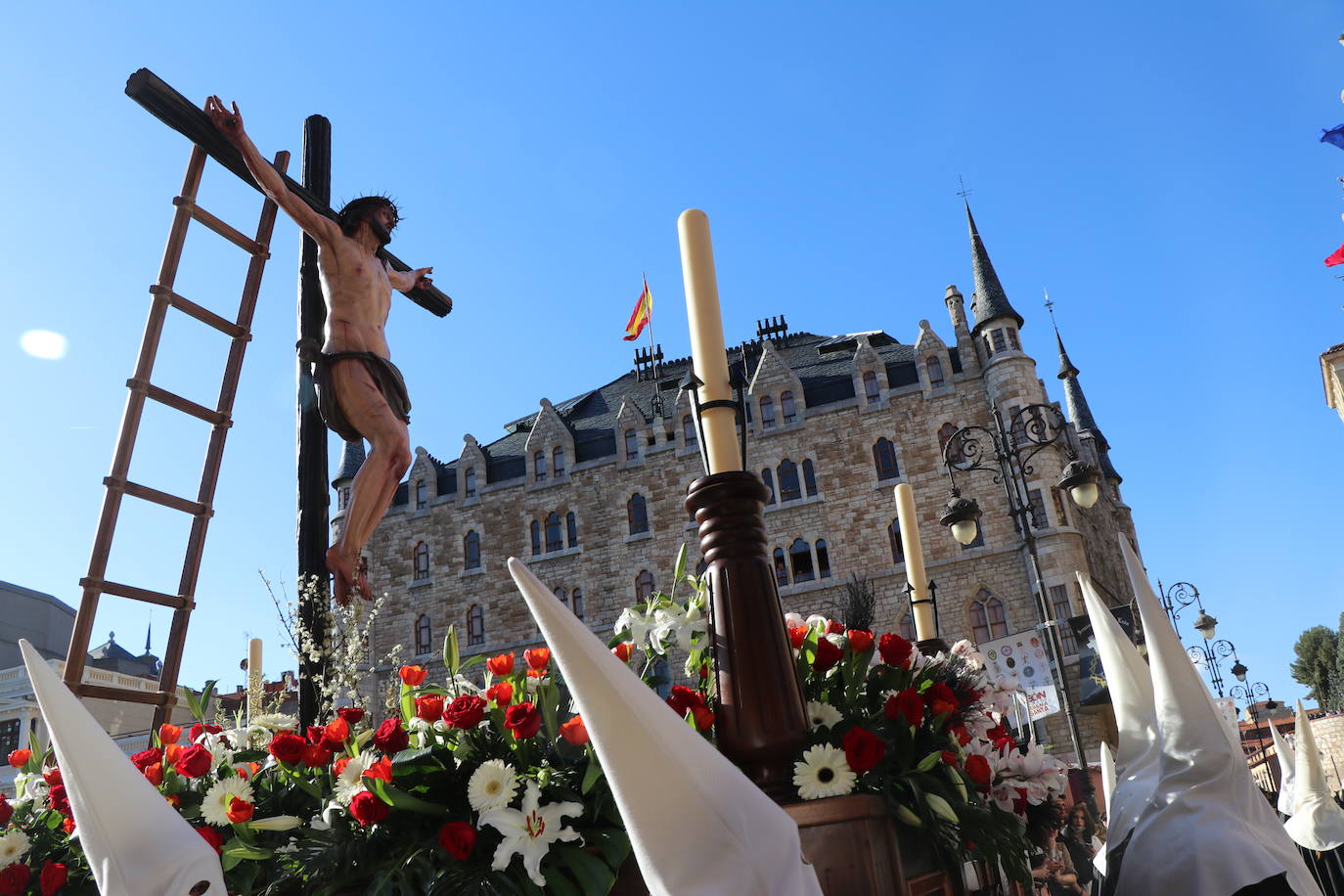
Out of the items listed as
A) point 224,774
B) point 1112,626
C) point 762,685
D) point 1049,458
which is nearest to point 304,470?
point 224,774

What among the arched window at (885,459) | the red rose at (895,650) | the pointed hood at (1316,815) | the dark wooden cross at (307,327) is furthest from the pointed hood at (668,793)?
the arched window at (885,459)

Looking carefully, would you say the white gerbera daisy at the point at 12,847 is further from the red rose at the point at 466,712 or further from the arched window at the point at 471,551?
the arched window at the point at 471,551

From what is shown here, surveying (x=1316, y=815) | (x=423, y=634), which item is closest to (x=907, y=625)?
(x=423, y=634)

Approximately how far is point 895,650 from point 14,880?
216 centimetres

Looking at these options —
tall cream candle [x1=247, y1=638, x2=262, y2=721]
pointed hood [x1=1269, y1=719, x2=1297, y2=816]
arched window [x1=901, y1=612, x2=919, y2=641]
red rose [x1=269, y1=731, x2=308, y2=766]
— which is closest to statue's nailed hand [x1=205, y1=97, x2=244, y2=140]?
tall cream candle [x1=247, y1=638, x2=262, y2=721]

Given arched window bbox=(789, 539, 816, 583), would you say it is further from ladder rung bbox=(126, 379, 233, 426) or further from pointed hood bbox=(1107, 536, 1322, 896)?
pointed hood bbox=(1107, 536, 1322, 896)

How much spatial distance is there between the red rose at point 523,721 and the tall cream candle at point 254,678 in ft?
4.09

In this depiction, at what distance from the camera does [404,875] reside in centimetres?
188

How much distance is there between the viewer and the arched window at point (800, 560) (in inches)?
1058

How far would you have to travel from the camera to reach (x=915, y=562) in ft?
13.2

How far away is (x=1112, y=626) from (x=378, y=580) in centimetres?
3044

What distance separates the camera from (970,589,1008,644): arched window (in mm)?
24781

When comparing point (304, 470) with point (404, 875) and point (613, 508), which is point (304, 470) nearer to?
point (404, 875)

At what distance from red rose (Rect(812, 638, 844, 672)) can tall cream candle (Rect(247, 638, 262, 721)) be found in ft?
5.60
